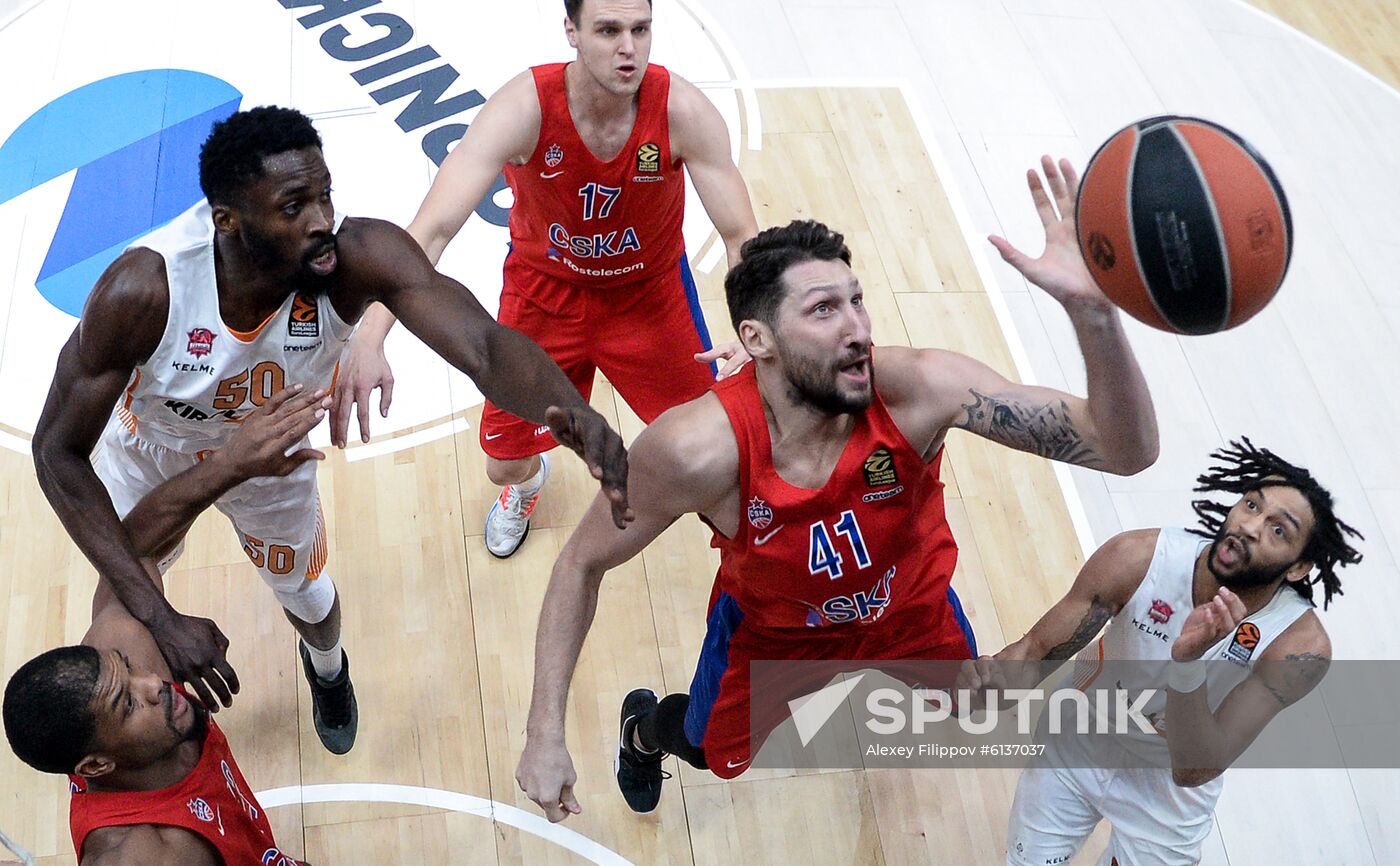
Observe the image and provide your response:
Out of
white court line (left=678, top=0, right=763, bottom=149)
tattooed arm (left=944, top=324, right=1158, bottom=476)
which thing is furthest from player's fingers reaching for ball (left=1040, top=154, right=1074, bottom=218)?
white court line (left=678, top=0, right=763, bottom=149)

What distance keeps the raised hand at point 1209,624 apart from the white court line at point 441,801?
196 centimetres

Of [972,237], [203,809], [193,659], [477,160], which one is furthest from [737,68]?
[203,809]

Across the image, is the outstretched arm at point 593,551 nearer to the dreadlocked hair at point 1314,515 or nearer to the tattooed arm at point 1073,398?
the tattooed arm at point 1073,398

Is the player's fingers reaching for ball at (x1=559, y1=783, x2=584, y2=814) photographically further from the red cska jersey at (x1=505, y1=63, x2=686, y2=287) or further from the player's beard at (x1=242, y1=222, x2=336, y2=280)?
the red cska jersey at (x1=505, y1=63, x2=686, y2=287)

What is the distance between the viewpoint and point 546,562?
16.3ft

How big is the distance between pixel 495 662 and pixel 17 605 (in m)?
1.74

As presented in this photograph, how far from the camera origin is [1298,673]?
3.31 m

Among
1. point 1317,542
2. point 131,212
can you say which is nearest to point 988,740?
point 1317,542

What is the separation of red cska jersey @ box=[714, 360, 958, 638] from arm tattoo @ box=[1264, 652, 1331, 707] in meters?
0.91

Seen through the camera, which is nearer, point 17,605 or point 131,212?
point 17,605

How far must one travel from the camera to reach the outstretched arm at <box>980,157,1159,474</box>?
286cm

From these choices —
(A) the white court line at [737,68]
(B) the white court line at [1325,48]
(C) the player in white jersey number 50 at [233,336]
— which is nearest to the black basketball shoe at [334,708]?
(C) the player in white jersey number 50 at [233,336]

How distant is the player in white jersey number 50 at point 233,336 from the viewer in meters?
3.05

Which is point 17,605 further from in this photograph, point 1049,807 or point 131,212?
point 1049,807
